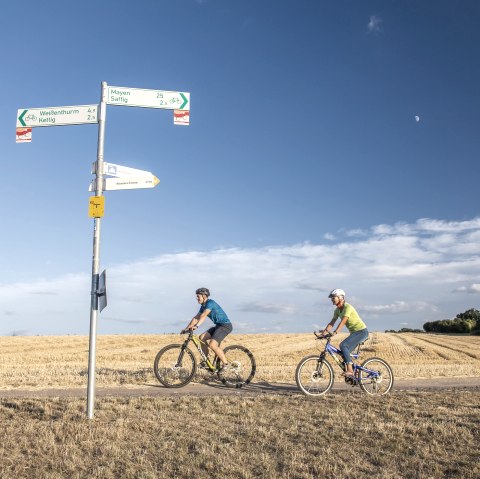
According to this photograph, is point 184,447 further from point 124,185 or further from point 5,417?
point 124,185

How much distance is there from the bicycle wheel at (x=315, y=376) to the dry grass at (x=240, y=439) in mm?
1128

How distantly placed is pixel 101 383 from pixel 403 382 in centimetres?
815

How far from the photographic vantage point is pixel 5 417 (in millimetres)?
9883

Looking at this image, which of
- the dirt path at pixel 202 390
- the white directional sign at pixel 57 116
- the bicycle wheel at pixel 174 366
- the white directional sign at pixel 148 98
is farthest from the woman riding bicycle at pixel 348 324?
the white directional sign at pixel 57 116

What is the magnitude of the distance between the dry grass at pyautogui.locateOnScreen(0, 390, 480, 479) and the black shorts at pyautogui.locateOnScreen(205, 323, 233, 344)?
2.44 m

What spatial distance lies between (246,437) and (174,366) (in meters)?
5.40

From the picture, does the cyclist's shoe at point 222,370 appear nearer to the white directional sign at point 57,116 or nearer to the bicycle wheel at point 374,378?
the bicycle wheel at point 374,378

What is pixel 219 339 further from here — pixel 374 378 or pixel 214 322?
pixel 374 378

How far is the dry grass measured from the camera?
273 inches

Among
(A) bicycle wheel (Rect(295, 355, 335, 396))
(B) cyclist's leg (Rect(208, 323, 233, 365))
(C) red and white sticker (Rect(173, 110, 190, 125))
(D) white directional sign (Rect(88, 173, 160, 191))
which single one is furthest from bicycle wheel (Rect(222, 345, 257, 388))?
(C) red and white sticker (Rect(173, 110, 190, 125))

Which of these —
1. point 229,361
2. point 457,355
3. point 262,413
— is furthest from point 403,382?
point 457,355

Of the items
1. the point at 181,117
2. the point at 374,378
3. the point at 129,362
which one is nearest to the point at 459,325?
the point at 129,362

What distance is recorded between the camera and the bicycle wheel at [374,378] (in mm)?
12203

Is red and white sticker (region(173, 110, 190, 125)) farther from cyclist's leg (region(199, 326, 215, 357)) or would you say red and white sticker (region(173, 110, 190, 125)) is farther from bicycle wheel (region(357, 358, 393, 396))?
bicycle wheel (region(357, 358, 393, 396))
